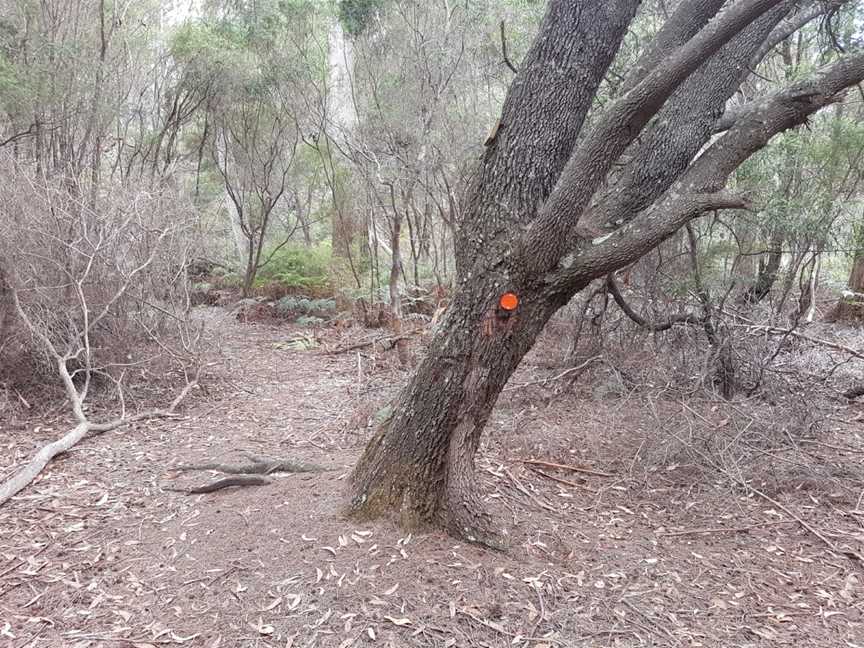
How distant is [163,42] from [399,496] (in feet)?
36.4

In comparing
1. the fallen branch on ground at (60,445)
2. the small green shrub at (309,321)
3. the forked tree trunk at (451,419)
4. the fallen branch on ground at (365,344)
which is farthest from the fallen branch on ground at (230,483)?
the small green shrub at (309,321)

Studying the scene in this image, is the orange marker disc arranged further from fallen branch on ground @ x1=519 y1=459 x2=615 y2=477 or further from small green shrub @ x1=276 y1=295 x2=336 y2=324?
small green shrub @ x1=276 y1=295 x2=336 y2=324

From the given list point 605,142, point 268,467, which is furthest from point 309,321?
point 605,142

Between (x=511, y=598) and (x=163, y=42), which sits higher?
(x=163, y=42)

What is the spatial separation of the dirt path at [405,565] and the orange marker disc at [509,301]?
1.21 metres

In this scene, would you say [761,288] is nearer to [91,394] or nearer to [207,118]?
[91,394]

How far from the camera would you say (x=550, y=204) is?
94.1 inches

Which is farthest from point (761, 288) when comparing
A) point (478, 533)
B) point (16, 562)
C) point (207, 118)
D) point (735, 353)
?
point (207, 118)

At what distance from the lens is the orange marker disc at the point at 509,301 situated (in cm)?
254

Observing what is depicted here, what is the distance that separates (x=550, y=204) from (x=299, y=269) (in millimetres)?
9791

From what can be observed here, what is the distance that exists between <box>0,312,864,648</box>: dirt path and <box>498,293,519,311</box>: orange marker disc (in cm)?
121

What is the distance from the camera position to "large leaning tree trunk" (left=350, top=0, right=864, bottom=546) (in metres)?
2.38

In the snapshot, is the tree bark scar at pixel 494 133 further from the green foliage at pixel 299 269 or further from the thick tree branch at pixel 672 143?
the green foliage at pixel 299 269

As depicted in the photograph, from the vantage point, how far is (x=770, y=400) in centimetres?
498
